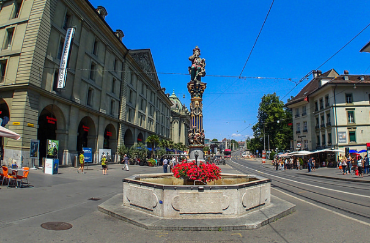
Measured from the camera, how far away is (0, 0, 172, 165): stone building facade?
2150 centimetres

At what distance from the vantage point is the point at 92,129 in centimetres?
3284

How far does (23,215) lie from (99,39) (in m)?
30.6

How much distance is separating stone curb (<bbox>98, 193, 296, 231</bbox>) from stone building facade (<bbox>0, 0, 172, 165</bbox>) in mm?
17336

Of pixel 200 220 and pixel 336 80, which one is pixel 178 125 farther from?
pixel 200 220

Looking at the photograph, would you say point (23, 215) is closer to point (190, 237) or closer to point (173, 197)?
point (173, 197)

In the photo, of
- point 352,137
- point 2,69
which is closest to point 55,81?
point 2,69

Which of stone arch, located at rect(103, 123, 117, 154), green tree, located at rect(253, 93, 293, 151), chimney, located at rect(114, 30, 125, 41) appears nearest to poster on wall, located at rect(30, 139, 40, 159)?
stone arch, located at rect(103, 123, 117, 154)

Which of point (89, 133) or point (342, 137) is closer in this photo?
point (89, 133)

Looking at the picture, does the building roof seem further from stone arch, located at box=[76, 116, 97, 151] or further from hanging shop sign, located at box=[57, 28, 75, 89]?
stone arch, located at box=[76, 116, 97, 151]

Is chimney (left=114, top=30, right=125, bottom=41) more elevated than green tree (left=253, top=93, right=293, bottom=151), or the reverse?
chimney (left=114, top=30, right=125, bottom=41)

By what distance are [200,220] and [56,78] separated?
2429cm

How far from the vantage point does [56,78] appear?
83.1 feet

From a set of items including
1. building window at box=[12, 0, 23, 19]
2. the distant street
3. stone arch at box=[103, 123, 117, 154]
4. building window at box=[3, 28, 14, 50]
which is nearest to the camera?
the distant street

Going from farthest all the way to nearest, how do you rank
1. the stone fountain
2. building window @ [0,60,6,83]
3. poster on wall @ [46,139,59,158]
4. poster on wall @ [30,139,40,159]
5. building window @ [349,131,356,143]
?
building window @ [349,131,356,143] < building window @ [0,60,6,83] < poster on wall @ [46,139,59,158] < poster on wall @ [30,139,40,159] < the stone fountain
